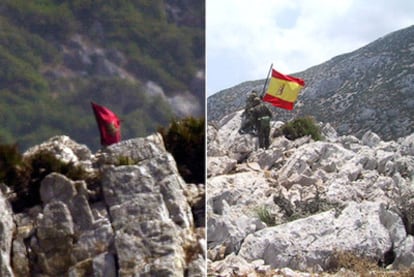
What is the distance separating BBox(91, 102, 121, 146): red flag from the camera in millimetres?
7121

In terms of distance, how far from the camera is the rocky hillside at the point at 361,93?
10156mm

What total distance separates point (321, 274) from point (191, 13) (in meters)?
2.59

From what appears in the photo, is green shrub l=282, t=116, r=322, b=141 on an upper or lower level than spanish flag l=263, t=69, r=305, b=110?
lower

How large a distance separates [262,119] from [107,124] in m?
3.51

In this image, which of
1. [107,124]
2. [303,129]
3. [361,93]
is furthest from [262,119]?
[107,124]

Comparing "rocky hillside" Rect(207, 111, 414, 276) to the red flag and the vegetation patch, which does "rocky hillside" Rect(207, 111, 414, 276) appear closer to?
the red flag

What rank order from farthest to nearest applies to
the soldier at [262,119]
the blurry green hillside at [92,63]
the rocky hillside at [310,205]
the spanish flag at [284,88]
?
the soldier at [262,119] < the spanish flag at [284,88] < the rocky hillside at [310,205] < the blurry green hillside at [92,63]

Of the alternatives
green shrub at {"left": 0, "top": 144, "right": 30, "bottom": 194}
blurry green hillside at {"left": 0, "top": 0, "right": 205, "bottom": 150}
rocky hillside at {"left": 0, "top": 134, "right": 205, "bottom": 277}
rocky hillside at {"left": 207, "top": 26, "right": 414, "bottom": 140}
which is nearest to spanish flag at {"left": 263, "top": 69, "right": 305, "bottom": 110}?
rocky hillside at {"left": 207, "top": 26, "right": 414, "bottom": 140}

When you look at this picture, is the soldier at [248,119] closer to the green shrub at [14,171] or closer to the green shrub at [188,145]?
the green shrub at [188,145]

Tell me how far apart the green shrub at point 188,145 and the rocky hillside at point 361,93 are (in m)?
2.80

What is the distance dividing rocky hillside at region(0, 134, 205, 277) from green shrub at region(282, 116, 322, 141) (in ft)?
11.2

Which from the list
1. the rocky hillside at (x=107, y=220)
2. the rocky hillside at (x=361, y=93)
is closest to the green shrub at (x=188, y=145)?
the rocky hillside at (x=107, y=220)

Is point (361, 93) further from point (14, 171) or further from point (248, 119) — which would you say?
point (14, 171)

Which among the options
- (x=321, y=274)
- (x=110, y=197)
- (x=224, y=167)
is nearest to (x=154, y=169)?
(x=110, y=197)
